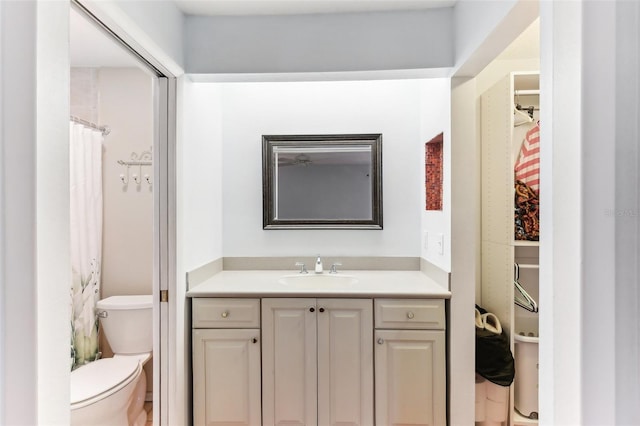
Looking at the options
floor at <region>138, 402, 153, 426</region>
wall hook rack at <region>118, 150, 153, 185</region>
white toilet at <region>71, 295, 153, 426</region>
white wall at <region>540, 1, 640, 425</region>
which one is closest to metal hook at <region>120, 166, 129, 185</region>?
wall hook rack at <region>118, 150, 153, 185</region>

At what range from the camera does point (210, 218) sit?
220 centimetres

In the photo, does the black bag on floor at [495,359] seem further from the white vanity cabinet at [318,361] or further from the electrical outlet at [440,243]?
the electrical outlet at [440,243]

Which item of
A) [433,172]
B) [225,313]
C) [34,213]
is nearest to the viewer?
[34,213]

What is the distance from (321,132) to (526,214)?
138 cm

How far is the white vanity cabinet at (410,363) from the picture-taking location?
1.78 m

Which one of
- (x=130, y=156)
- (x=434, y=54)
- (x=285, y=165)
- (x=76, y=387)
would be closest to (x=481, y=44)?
(x=434, y=54)

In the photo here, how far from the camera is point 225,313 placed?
6.01 feet

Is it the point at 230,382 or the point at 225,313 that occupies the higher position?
the point at 225,313

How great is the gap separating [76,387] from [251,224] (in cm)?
130

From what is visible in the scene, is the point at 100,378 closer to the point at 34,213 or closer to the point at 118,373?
the point at 118,373

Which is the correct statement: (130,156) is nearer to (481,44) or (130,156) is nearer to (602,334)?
(481,44)

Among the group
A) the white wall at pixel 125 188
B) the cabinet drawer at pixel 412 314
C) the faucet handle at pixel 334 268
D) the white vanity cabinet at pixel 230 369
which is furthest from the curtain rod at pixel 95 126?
the cabinet drawer at pixel 412 314

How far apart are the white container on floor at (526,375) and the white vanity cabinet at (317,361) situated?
2.77 feet

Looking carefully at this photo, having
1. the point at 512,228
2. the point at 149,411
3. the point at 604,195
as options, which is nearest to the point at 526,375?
the point at 512,228
